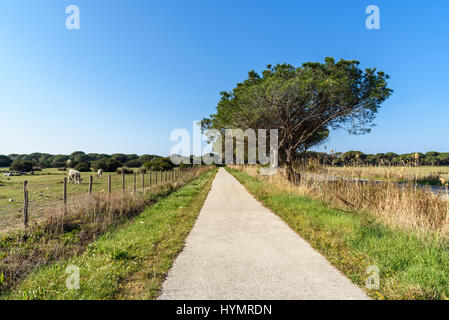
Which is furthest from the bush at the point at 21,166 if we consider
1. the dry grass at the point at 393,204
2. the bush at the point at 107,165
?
the dry grass at the point at 393,204

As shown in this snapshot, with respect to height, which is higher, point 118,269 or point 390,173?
point 390,173

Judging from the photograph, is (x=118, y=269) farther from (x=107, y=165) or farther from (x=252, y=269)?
(x=107, y=165)

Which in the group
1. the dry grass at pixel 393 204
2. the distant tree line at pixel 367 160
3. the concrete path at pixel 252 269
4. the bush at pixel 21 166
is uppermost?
the distant tree line at pixel 367 160

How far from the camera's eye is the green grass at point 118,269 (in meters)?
3.08

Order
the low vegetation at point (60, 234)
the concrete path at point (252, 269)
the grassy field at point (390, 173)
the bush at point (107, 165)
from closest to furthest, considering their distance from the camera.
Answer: the concrete path at point (252, 269), the low vegetation at point (60, 234), the grassy field at point (390, 173), the bush at point (107, 165)

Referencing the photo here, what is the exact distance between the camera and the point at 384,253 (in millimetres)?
4230

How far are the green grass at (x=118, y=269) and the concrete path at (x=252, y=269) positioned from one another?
0.93 ft

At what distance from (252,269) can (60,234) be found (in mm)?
5153

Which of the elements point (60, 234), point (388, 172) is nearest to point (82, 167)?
point (60, 234)

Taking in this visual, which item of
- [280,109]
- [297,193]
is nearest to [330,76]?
[280,109]

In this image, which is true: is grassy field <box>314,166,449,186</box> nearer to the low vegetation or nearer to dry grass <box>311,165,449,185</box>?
dry grass <box>311,165,449,185</box>

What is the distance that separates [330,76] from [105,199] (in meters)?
14.8

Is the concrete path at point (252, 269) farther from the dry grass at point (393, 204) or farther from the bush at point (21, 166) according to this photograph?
the bush at point (21, 166)

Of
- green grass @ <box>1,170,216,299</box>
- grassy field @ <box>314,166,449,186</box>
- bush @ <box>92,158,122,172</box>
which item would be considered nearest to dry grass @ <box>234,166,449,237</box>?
grassy field @ <box>314,166,449,186</box>
